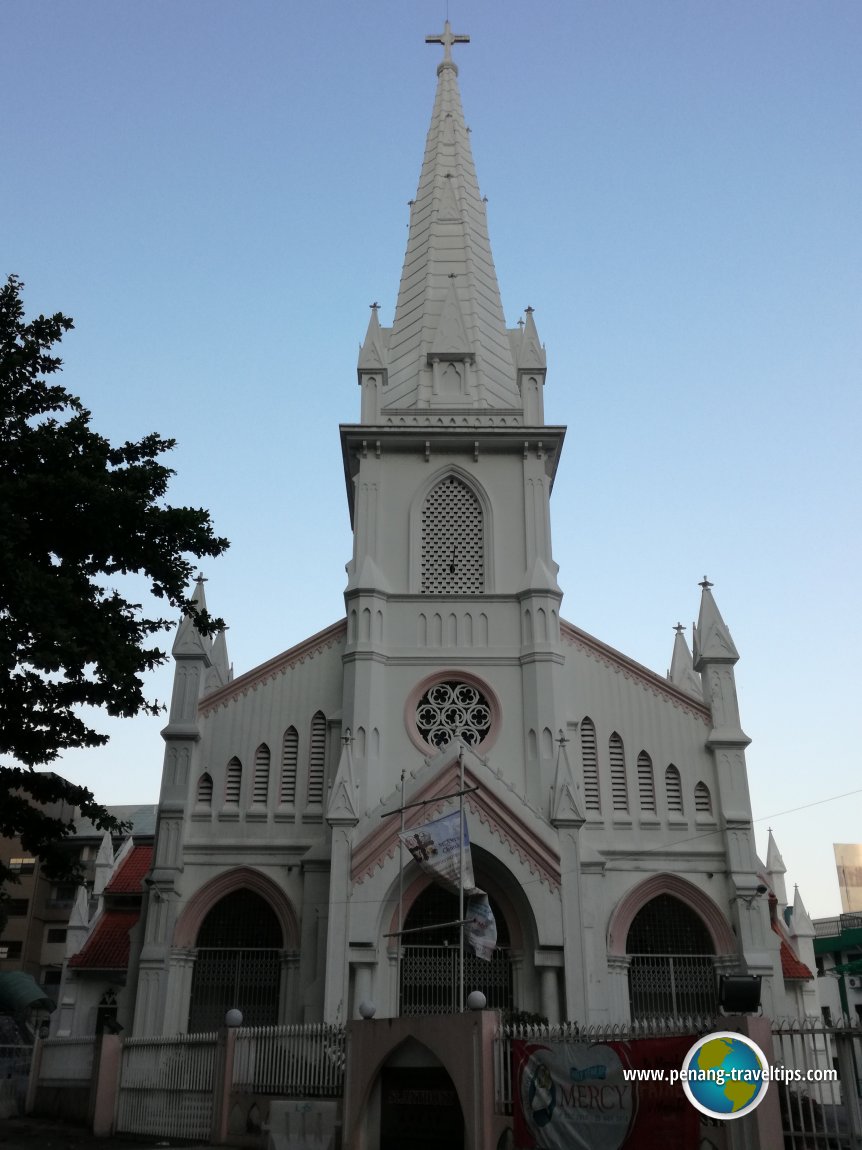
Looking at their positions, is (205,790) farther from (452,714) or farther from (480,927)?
(480,927)

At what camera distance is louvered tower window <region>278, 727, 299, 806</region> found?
81.7ft

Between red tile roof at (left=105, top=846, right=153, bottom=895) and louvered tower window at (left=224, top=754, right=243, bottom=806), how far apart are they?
15.5ft

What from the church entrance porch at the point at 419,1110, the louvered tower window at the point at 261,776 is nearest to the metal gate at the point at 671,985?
the louvered tower window at the point at 261,776

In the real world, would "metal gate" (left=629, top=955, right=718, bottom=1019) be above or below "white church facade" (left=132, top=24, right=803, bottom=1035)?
below

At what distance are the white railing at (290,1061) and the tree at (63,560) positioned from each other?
12.8ft

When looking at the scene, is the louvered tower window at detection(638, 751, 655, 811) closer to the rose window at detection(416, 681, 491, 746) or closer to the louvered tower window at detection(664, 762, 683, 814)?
the louvered tower window at detection(664, 762, 683, 814)

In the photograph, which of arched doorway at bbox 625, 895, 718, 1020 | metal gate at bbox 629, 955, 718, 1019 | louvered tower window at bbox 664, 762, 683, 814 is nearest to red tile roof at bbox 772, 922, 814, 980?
arched doorway at bbox 625, 895, 718, 1020

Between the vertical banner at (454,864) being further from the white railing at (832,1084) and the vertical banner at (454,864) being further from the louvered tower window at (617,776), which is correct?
the white railing at (832,1084)

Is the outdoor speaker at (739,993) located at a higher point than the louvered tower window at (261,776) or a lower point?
lower

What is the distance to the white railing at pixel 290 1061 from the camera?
15109 millimetres

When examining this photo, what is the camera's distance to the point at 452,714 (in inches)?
993

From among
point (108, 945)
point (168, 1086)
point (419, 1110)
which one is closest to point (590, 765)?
point (168, 1086)

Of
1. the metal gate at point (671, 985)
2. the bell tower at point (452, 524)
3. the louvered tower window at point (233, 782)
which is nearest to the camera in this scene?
the metal gate at point (671, 985)

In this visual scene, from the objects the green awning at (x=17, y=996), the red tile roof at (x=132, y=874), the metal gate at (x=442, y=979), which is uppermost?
the red tile roof at (x=132, y=874)
